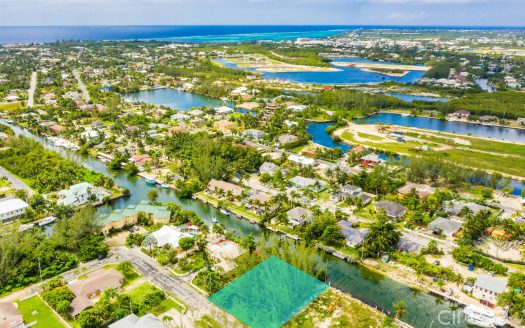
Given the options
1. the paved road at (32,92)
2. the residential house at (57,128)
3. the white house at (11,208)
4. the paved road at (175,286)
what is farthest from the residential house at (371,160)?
the paved road at (32,92)

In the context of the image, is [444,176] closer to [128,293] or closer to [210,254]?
[210,254]

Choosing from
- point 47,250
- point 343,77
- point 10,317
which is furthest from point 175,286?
point 343,77

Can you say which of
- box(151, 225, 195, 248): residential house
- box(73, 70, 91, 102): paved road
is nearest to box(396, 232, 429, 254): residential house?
box(151, 225, 195, 248): residential house

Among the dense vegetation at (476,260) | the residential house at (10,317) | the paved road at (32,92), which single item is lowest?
the dense vegetation at (476,260)

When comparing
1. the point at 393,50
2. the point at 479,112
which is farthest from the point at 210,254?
the point at 393,50

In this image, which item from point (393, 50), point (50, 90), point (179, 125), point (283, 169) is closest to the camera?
point (283, 169)

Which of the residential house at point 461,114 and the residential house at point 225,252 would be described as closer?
the residential house at point 225,252

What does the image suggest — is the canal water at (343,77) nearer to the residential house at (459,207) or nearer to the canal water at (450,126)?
the canal water at (450,126)
